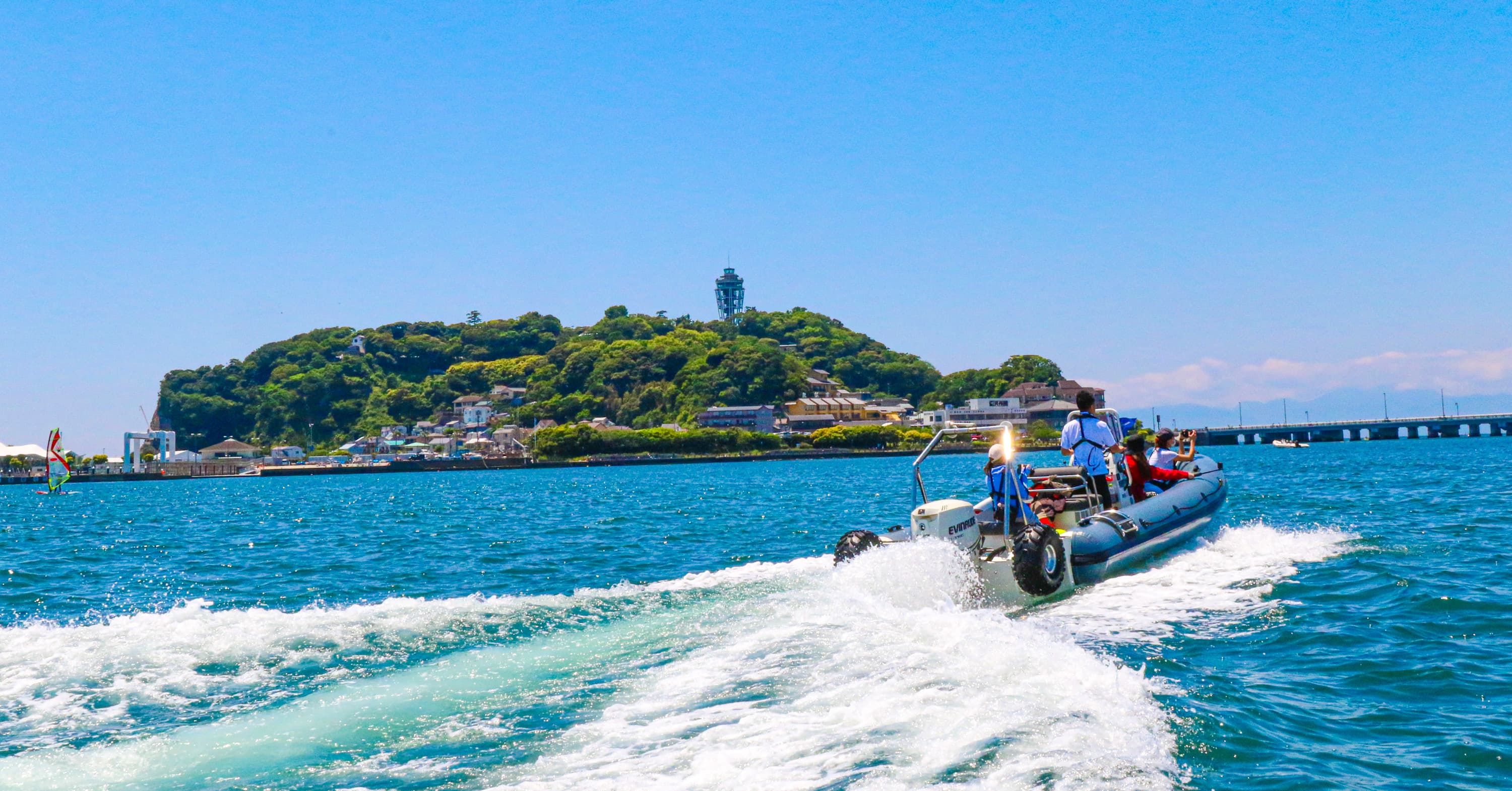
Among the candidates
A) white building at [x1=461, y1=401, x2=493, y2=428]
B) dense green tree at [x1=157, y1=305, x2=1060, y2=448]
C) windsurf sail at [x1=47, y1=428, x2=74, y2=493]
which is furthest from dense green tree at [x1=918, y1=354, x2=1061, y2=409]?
windsurf sail at [x1=47, y1=428, x2=74, y2=493]

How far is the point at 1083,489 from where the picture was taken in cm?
1259

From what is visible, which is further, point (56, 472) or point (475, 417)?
point (475, 417)

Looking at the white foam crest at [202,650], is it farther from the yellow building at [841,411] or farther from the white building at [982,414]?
the yellow building at [841,411]

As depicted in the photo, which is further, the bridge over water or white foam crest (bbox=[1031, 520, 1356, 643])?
the bridge over water

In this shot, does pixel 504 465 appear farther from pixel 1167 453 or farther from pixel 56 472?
pixel 1167 453

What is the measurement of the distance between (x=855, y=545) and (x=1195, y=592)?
A: 3587mm

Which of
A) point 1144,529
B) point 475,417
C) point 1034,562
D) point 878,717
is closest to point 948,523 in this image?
point 1034,562

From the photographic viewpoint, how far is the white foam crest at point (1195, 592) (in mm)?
9359

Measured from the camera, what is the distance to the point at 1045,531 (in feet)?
34.8

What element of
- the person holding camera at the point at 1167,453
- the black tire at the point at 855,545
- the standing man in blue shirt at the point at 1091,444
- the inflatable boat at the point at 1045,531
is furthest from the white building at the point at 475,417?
the black tire at the point at 855,545

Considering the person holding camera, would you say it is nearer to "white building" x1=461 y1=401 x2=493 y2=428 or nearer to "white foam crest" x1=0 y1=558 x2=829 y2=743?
"white foam crest" x1=0 y1=558 x2=829 y2=743

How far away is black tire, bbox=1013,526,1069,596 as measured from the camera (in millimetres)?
10305

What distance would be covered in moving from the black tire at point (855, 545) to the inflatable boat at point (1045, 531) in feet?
0.03

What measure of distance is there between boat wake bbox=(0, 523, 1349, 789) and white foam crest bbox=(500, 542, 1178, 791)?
2 cm
